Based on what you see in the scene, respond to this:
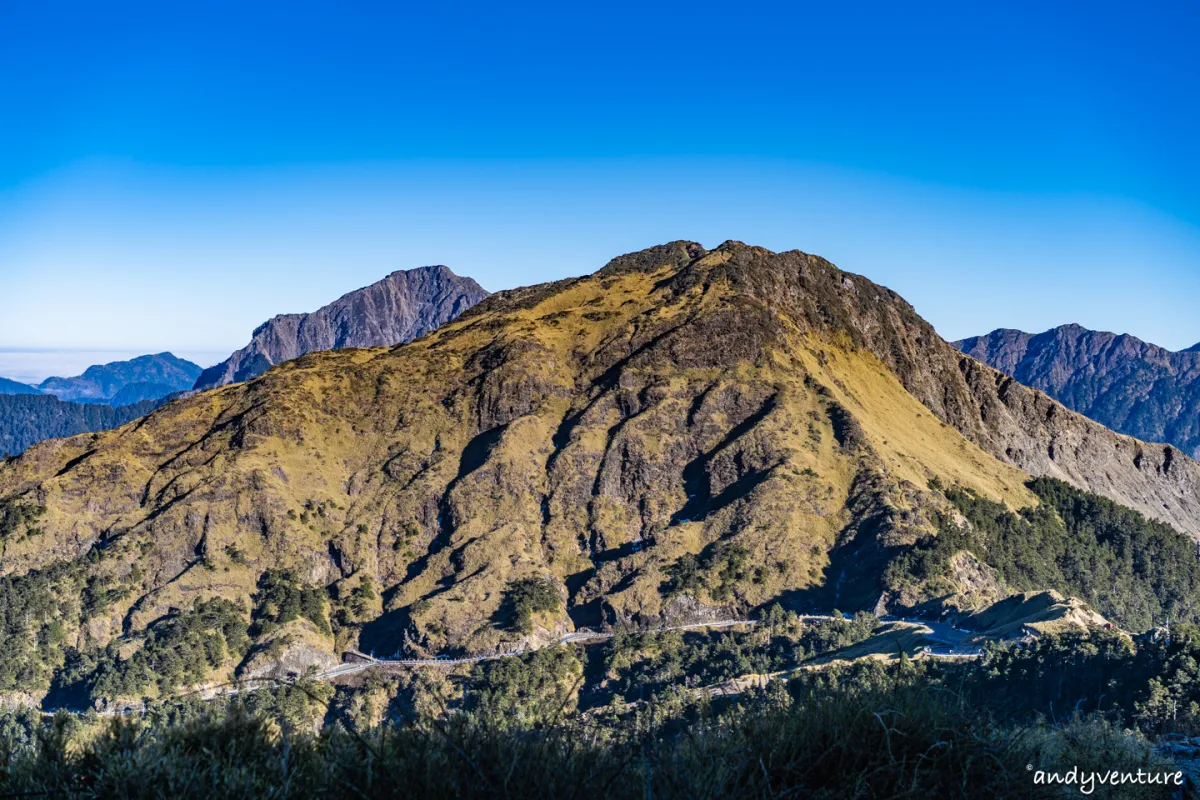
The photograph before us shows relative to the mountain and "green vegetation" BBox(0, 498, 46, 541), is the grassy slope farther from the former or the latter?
"green vegetation" BBox(0, 498, 46, 541)

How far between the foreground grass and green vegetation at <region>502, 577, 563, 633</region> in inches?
4742

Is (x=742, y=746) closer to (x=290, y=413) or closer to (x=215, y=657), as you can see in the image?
(x=215, y=657)

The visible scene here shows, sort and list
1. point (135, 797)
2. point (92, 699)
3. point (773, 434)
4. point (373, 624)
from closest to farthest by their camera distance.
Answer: point (135, 797) < point (92, 699) < point (373, 624) < point (773, 434)

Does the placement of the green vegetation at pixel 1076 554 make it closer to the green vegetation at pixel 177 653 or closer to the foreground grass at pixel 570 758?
the green vegetation at pixel 177 653

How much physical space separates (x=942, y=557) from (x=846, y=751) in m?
130

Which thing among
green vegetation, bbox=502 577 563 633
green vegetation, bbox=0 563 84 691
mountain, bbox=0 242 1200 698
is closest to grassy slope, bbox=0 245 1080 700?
mountain, bbox=0 242 1200 698

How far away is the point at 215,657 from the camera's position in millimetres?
125562

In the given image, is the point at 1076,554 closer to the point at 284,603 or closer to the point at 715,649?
the point at 715,649

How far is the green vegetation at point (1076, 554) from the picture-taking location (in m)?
136

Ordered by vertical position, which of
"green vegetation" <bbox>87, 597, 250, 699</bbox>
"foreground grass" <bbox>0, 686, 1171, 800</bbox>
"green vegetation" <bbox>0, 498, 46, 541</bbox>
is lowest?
"green vegetation" <bbox>87, 597, 250, 699</bbox>

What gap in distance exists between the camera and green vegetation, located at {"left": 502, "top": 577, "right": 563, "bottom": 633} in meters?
131

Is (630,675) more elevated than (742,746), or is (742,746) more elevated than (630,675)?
(742,746)

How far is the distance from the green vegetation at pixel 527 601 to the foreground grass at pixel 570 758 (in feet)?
395

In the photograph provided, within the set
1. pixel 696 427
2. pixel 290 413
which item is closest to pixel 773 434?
pixel 696 427
